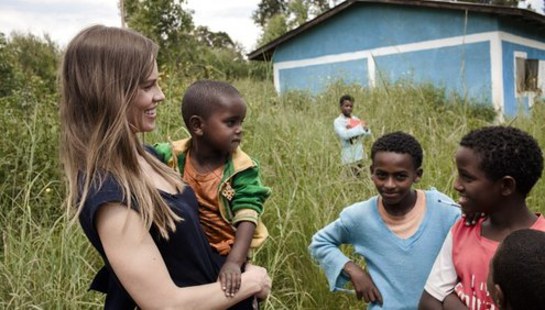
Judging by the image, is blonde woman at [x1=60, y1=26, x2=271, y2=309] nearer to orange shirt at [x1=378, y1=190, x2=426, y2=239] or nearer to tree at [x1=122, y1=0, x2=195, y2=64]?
orange shirt at [x1=378, y1=190, x2=426, y2=239]

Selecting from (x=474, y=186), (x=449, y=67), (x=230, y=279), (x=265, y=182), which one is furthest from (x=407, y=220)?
(x=449, y=67)

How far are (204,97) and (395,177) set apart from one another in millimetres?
743

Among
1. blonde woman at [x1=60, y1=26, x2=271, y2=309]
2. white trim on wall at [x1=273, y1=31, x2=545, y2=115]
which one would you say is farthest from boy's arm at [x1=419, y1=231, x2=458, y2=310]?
white trim on wall at [x1=273, y1=31, x2=545, y2=115]

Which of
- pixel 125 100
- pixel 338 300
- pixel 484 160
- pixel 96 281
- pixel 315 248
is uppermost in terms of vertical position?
pixel 125 100

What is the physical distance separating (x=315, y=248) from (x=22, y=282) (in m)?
1.50

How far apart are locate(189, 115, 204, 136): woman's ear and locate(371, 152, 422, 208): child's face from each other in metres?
0.66

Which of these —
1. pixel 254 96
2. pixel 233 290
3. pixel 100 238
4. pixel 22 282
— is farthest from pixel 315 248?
pixel 254 96

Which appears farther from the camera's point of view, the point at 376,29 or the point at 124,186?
the point at 376,29

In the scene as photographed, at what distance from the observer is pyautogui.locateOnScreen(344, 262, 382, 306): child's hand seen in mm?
1877

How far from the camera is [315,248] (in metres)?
2.06

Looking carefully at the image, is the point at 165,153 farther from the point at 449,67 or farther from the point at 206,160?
the point at 449,67

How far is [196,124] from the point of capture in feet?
6.00

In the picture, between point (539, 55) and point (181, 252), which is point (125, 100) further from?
point (539, 55)

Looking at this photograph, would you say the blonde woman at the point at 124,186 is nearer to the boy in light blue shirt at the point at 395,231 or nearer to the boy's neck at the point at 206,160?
the boy's neck at the point at 206,160
